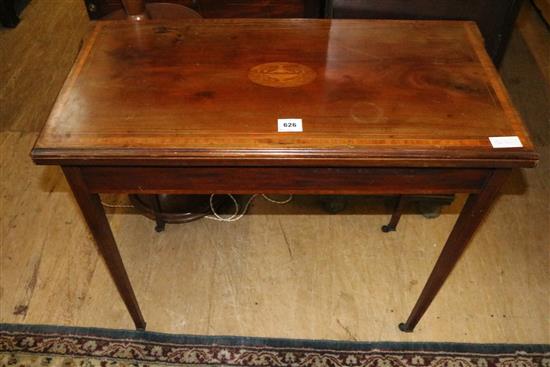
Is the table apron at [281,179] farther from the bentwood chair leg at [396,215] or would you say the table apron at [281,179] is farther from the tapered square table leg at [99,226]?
the bentwood chair leg at [396,215]

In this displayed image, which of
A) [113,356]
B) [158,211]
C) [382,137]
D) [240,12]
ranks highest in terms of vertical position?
[382,137]

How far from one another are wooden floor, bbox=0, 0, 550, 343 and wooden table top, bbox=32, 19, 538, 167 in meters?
0.74

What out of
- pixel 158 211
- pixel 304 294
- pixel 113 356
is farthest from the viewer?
pixel 158 211

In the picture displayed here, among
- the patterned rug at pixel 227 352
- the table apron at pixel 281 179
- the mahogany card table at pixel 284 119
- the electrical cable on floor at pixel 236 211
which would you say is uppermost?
the mahogany card table at pixel 284 119

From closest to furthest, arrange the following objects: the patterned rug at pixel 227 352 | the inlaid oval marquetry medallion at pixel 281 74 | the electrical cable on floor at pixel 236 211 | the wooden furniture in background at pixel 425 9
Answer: the inlaid oval marquetry medallion at pixel 281 74, the patterned rug at pixel 227 352, the wooden furniture in background at pixel 425 9, the electrical cable on floor at pixel 236 211

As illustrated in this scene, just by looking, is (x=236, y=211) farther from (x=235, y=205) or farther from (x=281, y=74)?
(x=281, y=74)

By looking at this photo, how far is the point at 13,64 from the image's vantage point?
97.0 inches

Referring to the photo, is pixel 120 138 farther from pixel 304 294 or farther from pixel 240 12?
pixel 240 12

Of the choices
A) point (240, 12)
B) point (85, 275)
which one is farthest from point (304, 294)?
point (240, 12)

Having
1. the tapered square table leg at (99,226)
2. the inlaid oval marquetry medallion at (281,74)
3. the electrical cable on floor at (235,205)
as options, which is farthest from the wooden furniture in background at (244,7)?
the tapered square table leg at (99,226)

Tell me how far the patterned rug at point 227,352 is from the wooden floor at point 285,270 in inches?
1.4

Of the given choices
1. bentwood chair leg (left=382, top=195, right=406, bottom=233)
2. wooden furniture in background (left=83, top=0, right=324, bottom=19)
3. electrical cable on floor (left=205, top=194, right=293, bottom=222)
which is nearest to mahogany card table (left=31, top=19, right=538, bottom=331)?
bentwood chair leg (left=382, top=195, right=406, bottom=233)

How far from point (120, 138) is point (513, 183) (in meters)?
1.61

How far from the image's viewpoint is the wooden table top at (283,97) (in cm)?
89
